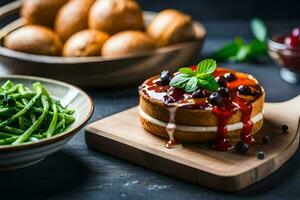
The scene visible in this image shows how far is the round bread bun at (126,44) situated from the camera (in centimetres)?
245

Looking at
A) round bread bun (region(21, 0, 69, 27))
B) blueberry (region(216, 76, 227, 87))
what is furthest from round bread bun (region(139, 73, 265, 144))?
round bread bun (region(21, 0, 69, 27))

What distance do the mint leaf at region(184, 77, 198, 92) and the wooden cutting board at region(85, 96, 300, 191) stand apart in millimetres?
161

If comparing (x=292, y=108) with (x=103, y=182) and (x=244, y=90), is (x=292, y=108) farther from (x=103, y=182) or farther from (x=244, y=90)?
(x=103, y=182)

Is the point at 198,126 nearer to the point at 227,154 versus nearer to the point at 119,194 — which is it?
the point at 227,154

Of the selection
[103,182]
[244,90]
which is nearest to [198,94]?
[244,90]

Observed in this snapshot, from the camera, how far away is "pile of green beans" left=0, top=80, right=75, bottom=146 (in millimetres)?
1820

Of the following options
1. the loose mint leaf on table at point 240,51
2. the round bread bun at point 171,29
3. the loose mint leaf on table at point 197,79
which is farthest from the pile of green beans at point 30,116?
the loose mint leaf on table at point 240,51

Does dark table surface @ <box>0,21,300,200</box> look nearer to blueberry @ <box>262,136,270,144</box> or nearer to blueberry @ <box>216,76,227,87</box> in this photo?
blueberry @ <box>262,136,270,144</box>

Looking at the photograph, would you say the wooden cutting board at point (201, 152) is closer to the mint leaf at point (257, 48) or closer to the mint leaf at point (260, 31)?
the mint leaf at point (257, 48)

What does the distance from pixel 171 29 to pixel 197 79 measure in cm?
69

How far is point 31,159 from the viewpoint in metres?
1.75

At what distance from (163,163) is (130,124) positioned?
275mm

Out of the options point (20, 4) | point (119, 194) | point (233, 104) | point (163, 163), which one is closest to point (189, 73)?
point (233, 104)

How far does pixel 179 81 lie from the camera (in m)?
1.92
